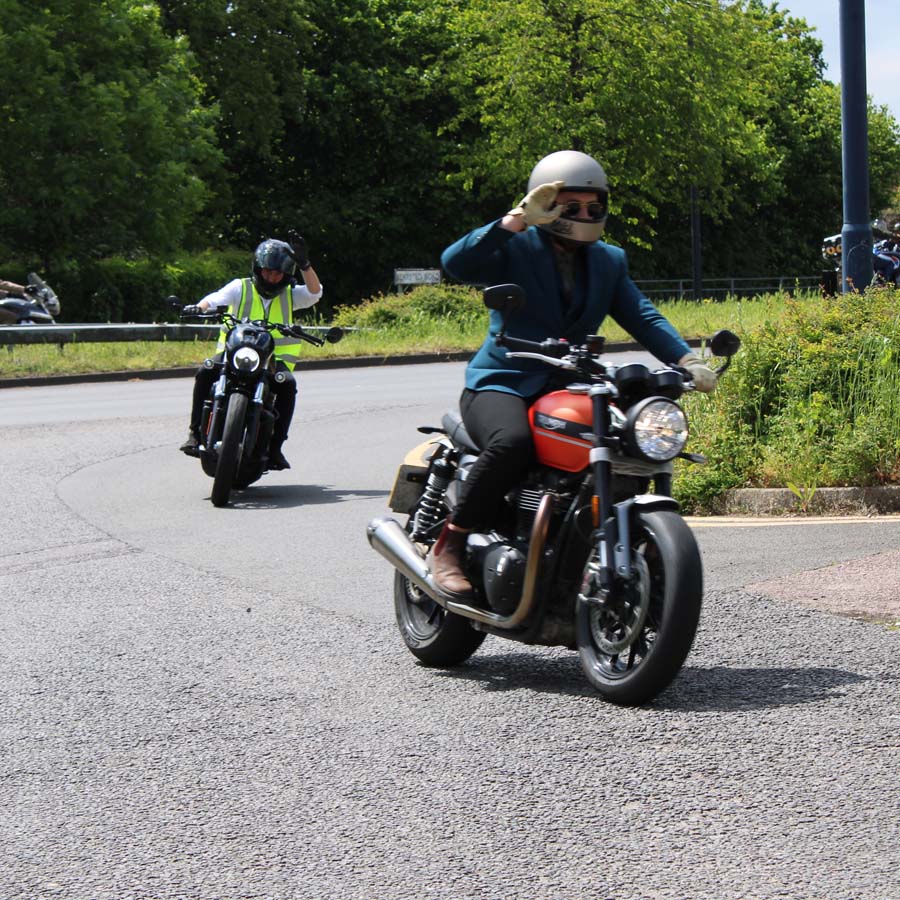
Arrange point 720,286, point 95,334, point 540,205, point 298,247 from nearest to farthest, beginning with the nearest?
point 540,205 < point 298,247 < point 95,334 < point 720,286

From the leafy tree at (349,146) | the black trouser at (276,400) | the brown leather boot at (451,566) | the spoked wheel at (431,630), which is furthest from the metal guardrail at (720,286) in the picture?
the brown leather boot at (451,566)

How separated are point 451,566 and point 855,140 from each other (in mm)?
7575

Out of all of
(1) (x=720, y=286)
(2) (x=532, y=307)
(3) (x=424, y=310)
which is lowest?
(1) (x=720, y=286)

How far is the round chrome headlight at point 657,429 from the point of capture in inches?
198

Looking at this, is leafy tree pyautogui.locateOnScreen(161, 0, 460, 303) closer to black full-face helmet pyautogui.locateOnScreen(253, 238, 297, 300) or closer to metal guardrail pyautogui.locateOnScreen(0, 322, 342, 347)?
metal guardrail pyautogui.locateOnScreen(0, 322, 342, 347)

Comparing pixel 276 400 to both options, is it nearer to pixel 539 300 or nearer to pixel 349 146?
pixel 539 300

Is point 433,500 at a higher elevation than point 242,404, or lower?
higher

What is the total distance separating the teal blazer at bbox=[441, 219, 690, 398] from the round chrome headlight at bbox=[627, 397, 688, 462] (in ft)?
1.74

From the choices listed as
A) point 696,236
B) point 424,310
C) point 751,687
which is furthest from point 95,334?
point 696,236

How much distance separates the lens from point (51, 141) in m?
40.6

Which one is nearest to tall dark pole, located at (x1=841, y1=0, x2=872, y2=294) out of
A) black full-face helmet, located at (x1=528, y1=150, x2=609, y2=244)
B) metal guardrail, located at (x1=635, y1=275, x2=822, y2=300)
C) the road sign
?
black full-face helmet, located at (x1=528, y1=150, x2=609, y2=244)

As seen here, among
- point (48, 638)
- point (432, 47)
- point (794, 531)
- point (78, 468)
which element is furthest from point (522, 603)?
point (432, 47)

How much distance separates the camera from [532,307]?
5.64m

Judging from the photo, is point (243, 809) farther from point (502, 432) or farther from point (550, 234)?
point (550, 234)
